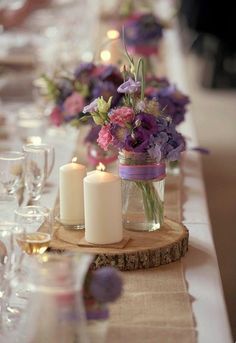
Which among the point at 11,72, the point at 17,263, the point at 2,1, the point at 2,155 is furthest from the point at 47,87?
the point at 2,1

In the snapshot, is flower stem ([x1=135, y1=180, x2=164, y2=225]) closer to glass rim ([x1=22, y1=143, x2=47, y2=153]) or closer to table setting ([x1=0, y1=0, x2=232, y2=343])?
table setting ([x1=0, y1=0, x2=232, y2=343])

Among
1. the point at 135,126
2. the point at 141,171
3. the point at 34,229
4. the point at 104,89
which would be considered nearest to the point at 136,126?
the point at 135,126

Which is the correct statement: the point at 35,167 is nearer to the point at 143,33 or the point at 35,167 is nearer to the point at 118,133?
the point at 118,133

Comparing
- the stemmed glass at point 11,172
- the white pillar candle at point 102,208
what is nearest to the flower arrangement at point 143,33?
the stemmed glass at point 11,172

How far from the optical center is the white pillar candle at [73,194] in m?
2.19

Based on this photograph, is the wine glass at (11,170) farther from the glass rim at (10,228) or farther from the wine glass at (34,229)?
the glass rim at (10,228)

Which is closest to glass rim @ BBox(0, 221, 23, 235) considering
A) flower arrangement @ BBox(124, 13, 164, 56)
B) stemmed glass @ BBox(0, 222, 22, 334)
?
stemmed glass @ BBox(0, 222, 22, 334)

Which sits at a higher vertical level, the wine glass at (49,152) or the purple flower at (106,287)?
the purple flower at (106,287)

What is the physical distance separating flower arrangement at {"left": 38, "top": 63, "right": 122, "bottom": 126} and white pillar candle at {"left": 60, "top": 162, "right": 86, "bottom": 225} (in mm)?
706

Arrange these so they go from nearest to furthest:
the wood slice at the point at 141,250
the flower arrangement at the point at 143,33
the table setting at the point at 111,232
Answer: the table setting at the point at 111,232
the wood slice at the point at 141,250
the flower arrangement at the point at 143,33

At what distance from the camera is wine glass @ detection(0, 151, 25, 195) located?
2344mm

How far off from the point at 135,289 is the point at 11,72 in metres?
3.03

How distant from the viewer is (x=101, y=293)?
153cm

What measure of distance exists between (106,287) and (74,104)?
60.2 inches
